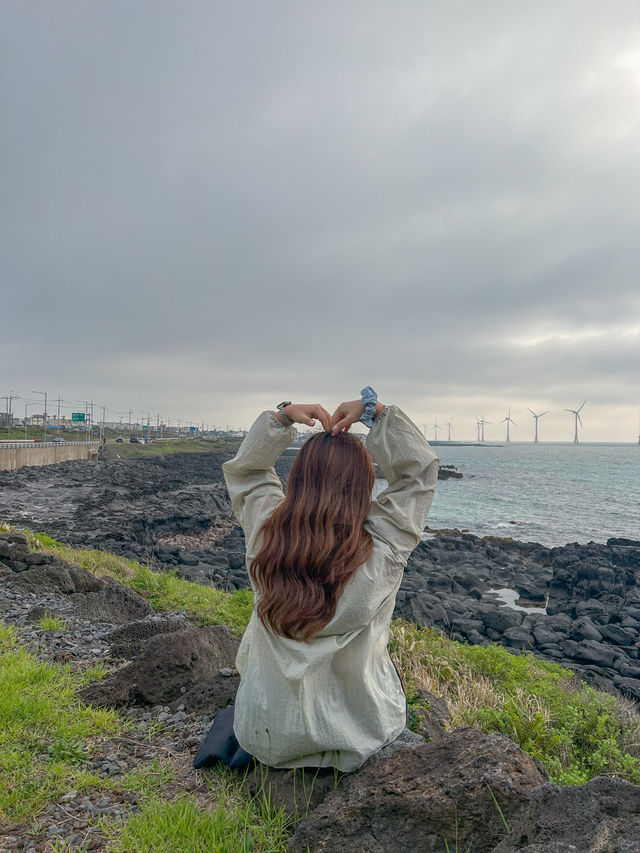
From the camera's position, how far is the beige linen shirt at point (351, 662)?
2.75 m

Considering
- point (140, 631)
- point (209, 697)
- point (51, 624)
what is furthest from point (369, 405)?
point (51, 624)

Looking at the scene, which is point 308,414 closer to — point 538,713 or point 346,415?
point 346,415

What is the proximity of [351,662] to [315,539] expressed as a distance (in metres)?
0.67

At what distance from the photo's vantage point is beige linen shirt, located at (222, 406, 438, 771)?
108 inches

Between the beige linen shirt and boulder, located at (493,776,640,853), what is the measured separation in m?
0.88

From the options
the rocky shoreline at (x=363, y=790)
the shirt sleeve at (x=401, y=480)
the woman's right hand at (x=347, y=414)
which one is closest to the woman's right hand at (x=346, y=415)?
the woman's right hand at (x=347, y=414)

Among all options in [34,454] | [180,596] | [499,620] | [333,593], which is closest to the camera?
[333,593]

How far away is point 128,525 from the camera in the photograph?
A: 21.8m

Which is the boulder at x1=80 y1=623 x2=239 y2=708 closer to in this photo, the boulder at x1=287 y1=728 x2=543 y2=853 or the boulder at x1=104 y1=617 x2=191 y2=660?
the boulder at x1=104 y1=617 x2=191 y2=660

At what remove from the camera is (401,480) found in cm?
304

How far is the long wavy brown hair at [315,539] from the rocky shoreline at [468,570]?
9192 mm

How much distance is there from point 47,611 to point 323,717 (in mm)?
5001

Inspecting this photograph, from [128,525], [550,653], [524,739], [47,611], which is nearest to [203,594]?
[47,611]

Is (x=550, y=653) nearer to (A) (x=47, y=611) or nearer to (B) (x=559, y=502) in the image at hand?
(A) (x=47, y=611)
